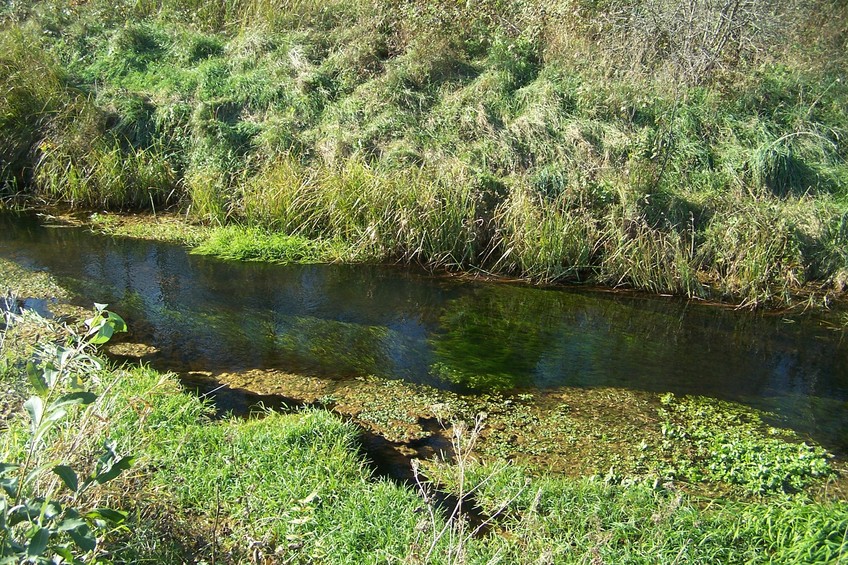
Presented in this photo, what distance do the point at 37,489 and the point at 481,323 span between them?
479 cm

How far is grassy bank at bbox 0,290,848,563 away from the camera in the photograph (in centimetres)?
339

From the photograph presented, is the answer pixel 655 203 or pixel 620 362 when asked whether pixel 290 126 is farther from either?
pixel 620 362

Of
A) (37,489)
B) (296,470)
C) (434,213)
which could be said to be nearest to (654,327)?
(434,213)

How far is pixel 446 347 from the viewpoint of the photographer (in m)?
6.64

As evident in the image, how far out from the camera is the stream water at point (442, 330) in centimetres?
606

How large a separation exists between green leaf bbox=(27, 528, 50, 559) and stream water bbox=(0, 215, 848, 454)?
12.1ft

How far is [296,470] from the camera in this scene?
4289 mm

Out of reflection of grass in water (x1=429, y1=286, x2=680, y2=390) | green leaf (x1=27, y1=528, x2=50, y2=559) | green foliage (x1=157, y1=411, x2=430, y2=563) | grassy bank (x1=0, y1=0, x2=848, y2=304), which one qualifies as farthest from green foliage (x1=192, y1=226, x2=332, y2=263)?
green leaf (x1=27, y1=528, x2=50, y2=559)

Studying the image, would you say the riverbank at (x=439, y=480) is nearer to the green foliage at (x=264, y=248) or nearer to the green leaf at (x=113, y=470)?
the green leaf at (x=113, y=470)

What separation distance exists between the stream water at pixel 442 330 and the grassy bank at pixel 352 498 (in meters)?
1.07

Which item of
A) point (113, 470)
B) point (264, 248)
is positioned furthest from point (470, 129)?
point (113, 470)

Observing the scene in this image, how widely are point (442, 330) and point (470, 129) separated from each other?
383 centimetres

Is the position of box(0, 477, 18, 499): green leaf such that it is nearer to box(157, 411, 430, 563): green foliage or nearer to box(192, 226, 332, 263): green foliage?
box(157, 411, 430, 563): green foliage

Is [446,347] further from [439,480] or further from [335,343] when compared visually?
[439,480]
